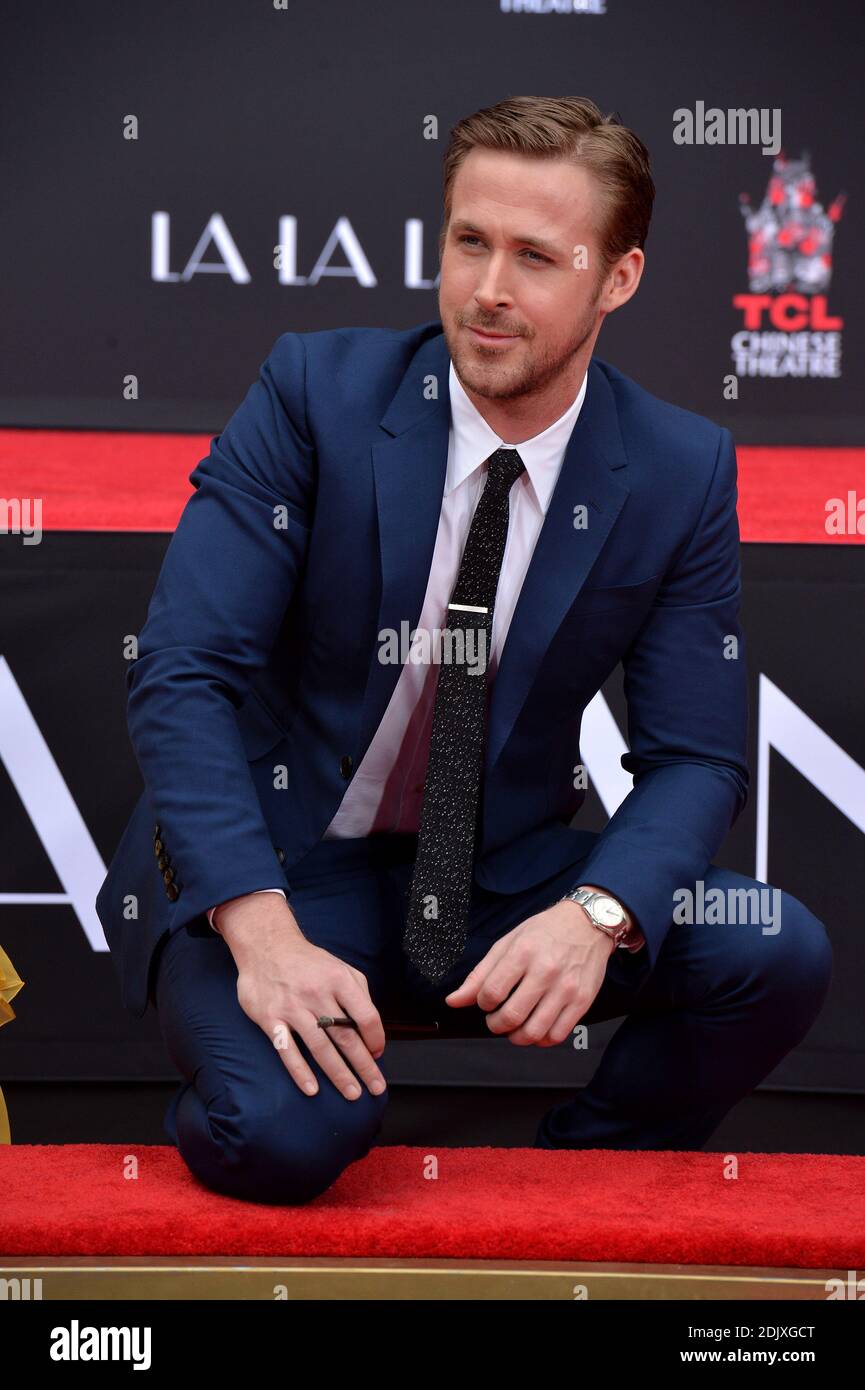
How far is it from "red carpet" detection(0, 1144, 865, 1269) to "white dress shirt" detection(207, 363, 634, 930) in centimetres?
40

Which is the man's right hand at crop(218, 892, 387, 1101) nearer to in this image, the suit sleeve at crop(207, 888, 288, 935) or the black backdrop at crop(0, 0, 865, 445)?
the suit sleeve at crop(207, 888, 288, 935)

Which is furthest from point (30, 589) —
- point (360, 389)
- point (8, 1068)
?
point (360, 389)

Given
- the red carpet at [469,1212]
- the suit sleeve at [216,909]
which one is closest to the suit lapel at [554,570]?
the suit sleeve at [216,909]

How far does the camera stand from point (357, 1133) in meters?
1.43

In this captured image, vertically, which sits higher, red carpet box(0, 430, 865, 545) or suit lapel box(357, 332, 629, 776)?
red carpet box(0, 430, 865, 545)

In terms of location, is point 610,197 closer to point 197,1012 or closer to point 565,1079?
point 197,1012

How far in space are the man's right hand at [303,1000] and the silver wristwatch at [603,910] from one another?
24cm

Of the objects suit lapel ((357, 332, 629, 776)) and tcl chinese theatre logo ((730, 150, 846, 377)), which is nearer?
suit lapel ((357, 332, 629, 776))

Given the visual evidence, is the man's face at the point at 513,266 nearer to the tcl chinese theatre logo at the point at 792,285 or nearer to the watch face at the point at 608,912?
the watch face at the point at 608,912

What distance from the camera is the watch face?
1.50 m

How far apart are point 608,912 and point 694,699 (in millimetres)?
318

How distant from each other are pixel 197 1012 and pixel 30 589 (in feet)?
3.59

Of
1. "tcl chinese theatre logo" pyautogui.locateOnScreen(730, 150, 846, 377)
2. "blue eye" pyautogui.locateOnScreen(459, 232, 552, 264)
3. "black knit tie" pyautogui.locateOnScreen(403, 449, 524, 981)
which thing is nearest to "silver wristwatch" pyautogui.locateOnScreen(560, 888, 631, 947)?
"black knit tie" pyautogui.locateOnScreen(403, 449, 524, 981)

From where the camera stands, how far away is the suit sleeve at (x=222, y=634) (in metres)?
1.45
